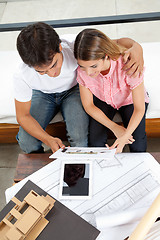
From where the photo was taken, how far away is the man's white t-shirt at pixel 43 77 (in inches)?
49.7

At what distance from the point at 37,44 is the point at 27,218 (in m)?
0.62

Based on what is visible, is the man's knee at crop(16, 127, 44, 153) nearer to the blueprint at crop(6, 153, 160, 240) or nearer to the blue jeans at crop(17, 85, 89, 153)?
the blue jeans at crop(17, 85, 89, 153)

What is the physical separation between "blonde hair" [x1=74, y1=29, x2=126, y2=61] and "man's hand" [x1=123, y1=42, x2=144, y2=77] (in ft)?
0.32

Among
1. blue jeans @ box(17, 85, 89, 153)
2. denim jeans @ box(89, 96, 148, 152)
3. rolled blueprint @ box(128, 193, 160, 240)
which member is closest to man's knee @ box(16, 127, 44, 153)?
blue jeans @ box(17, 85, 89, 153)

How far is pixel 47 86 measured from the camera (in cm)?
137

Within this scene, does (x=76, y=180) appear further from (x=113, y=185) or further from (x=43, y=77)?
(x=43, y=77)

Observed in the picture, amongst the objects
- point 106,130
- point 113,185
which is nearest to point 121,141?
point 106,130

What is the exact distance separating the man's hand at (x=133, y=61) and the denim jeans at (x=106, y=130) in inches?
9.9

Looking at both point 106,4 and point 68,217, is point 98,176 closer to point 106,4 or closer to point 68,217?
point 68,217

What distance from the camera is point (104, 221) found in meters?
0.94

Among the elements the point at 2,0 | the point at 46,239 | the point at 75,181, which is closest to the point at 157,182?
the point at 75,181

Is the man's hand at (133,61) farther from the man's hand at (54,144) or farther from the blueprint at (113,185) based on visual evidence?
the man's hand at (54,144)

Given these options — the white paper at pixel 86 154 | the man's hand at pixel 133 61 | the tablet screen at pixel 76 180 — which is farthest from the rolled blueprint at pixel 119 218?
the man's hand at pixel 133 61

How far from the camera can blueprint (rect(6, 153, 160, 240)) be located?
999 mm
